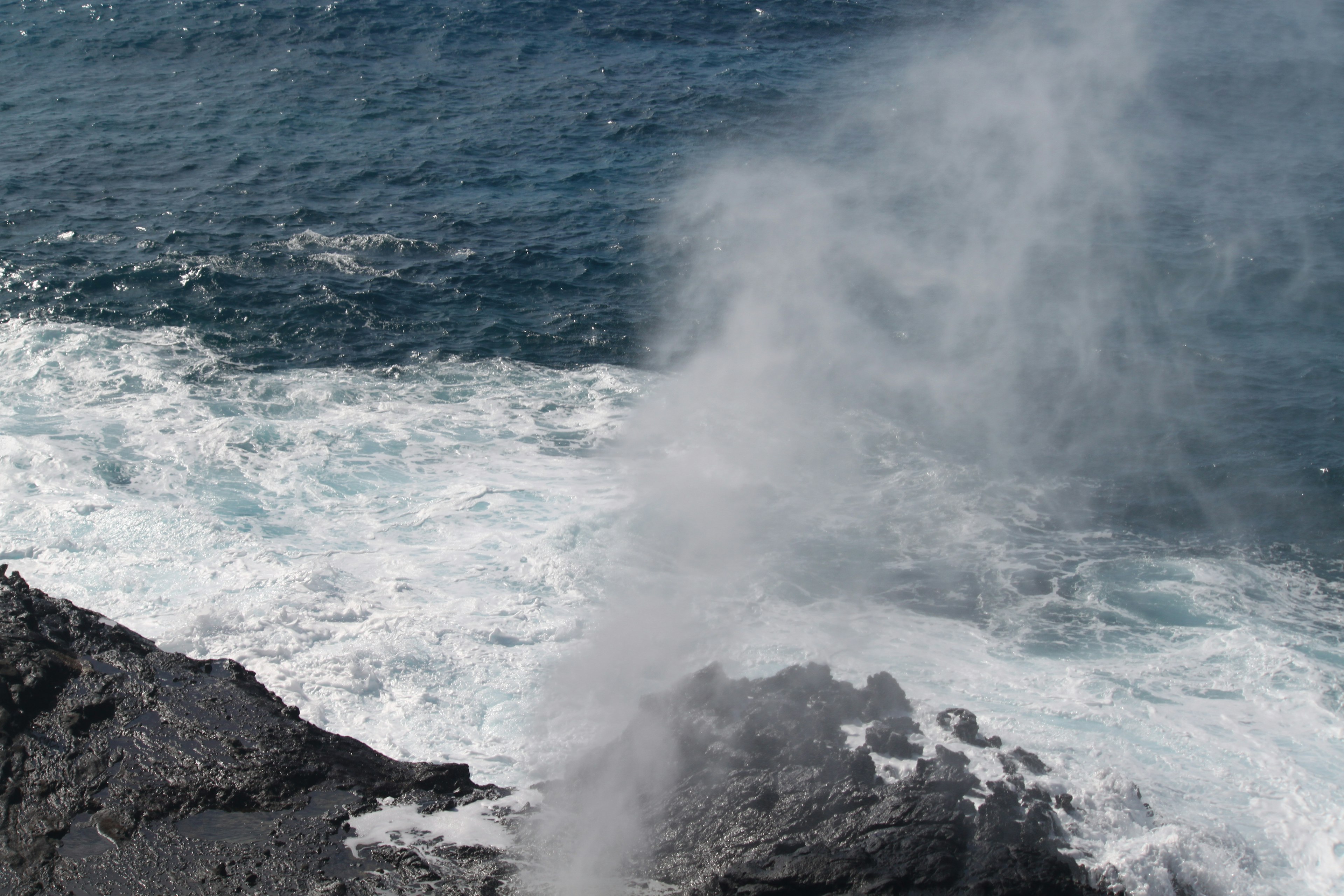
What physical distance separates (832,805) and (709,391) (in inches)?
619

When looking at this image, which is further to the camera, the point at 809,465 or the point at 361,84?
the point at 361,84

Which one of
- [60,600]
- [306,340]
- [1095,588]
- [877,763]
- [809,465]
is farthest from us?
[306,340]

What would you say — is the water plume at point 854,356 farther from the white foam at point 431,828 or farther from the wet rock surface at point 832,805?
the white foam at point 431,828

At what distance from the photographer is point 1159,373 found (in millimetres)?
29469

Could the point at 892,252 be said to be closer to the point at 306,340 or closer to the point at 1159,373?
the point at 1159,373

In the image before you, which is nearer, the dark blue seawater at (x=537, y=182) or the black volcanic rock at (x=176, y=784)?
the black volcanic rock at (x=176, y=784)

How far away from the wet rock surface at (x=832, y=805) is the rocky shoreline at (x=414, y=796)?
3 cm

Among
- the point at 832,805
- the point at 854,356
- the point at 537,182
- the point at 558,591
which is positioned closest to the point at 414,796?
the point at 832,805

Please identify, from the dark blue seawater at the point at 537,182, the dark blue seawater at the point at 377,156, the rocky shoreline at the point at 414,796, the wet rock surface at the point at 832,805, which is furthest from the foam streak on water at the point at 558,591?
the dark blue seawater at the point at 377,156

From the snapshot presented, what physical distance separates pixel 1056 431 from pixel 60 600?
23.1m

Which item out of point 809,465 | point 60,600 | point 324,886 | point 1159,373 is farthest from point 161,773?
point 1159,373

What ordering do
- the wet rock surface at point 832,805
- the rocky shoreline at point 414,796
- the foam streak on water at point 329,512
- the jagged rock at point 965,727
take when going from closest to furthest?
the rocky shoreline at point 414,796 → the wet rock surface at point 832,805 → the jagged rock at point 965,727 → the foam streak on water at point 329,512

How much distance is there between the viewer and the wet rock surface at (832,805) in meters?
13.7

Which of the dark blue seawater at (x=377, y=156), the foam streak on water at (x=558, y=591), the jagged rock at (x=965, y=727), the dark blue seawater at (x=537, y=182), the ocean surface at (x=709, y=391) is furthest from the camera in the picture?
the dark blue seawater at (x=377, y=156)
